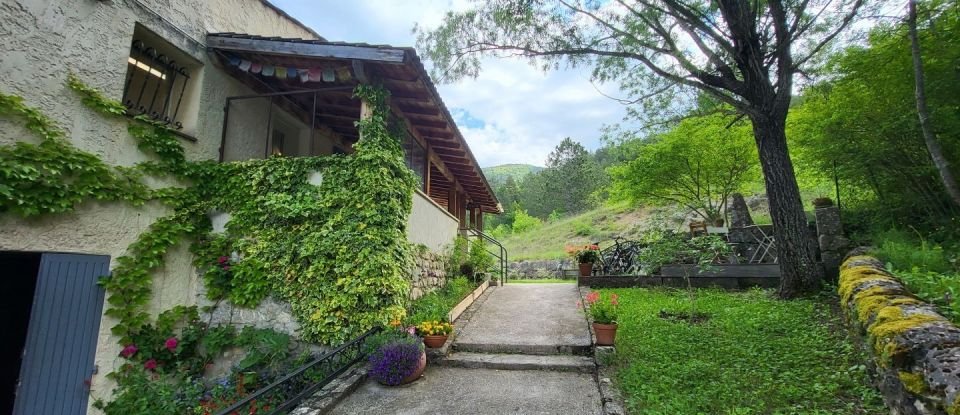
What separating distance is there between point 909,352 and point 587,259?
834cm

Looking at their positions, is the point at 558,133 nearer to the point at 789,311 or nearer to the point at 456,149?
the point at 456,149

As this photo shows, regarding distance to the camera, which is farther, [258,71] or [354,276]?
[258,71]

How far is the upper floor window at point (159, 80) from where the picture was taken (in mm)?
5426

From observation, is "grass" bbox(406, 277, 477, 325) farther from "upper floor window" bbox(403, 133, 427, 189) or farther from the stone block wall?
"upper floor window" bbox(403, 133, 427, 189)

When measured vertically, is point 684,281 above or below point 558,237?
below

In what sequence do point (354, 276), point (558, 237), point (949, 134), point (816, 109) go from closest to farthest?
1. point (354, 276)
2. point (949, 134)
3. point (816, 109)
4. point (558, 237)

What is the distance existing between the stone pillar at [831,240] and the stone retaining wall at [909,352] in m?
3.44

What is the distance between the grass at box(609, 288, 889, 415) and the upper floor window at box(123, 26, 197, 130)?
22.5 feet

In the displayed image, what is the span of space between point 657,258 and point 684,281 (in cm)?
235

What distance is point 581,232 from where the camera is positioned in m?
26.0

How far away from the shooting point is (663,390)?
3.42m

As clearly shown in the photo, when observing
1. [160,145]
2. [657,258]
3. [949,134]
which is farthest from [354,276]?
[949,134]

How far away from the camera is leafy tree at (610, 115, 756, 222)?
40.0 ft

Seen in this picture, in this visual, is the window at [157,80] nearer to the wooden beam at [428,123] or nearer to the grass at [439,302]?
the wooden beam at [428,123]
